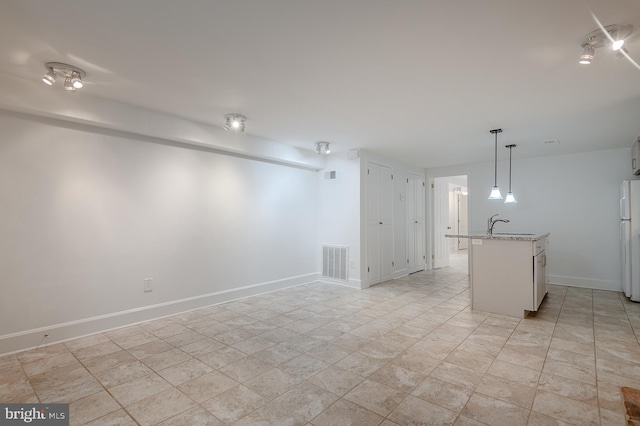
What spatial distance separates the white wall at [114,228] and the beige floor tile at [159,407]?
168 cm

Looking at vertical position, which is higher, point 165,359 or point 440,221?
point 440,221

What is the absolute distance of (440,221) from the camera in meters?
7.39

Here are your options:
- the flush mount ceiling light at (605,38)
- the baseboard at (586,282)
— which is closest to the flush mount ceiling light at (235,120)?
the flush mount ceiling light at (605,38)

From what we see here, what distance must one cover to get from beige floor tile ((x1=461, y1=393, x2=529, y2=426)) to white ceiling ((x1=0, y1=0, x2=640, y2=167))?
2381 millimetres

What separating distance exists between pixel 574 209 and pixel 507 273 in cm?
283

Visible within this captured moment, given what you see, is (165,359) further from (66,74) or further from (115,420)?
(66,74)

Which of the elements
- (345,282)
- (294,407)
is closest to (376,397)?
(294,407)

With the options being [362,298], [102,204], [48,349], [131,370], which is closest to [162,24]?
[102,204]

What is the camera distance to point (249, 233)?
4.58 m

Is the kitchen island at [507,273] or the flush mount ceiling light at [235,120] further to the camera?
the kitchen island at [507,273]

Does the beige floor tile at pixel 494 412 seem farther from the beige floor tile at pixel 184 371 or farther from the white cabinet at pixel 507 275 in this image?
the white cabinet at pixel 507 275

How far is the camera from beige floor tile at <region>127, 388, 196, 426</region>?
1.79m

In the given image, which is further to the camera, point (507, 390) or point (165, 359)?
point (165, 359)

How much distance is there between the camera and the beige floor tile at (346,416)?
5.69ft
